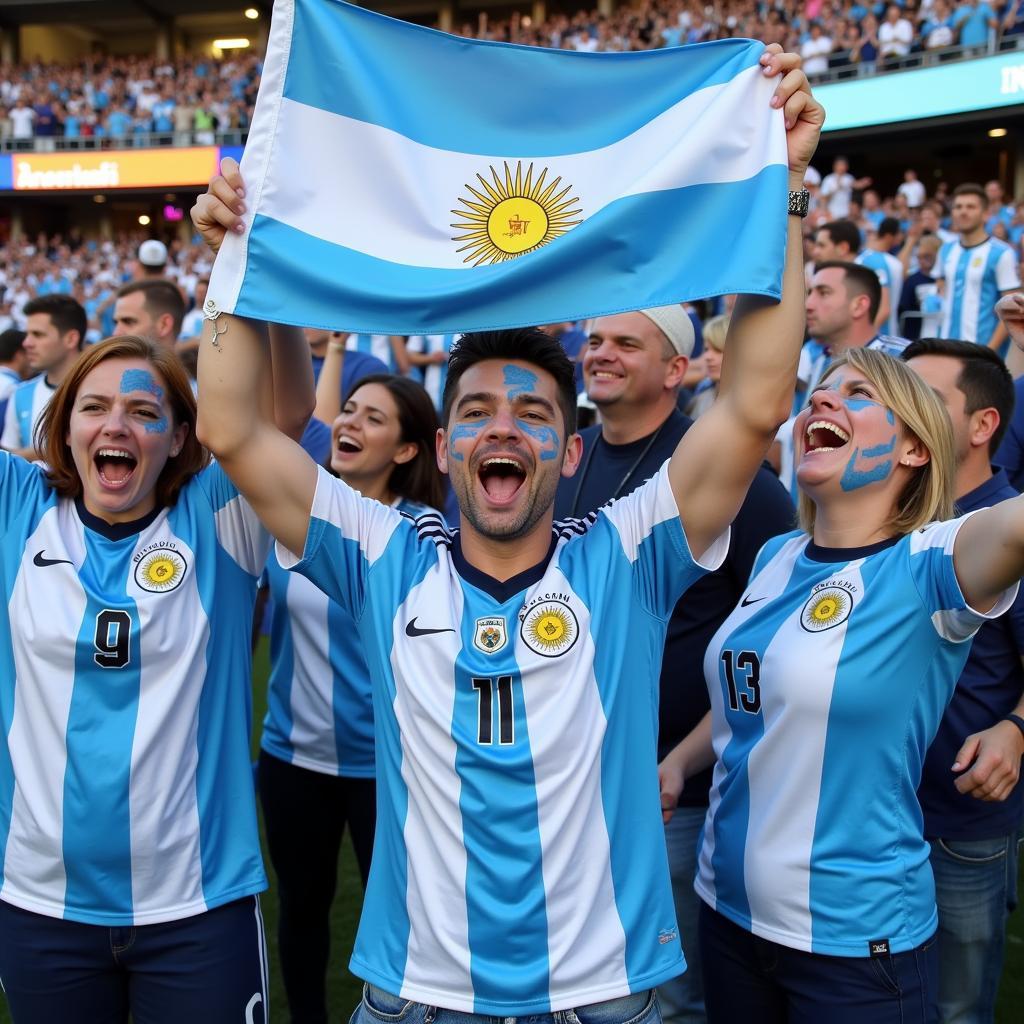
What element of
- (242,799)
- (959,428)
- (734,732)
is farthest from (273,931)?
(959,428)

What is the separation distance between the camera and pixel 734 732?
8.12 feet

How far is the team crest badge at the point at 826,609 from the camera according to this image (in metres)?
2.29

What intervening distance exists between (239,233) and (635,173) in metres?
0.80

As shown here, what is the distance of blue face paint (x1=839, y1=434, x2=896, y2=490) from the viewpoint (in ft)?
8.02

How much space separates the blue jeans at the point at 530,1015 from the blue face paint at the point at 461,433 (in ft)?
3.23

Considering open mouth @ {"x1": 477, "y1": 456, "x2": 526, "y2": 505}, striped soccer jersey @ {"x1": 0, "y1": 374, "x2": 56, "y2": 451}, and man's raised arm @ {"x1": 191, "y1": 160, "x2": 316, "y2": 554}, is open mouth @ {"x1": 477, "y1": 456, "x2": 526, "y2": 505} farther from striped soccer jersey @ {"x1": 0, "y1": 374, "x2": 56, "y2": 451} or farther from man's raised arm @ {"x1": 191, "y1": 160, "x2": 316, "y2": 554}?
striped soccer jersey @ {"x1": 0, "y1": 374, "x2": 56, "y2": 451}

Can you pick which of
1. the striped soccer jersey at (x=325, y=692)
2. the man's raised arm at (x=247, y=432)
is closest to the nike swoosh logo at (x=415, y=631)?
the man's raised arm at (x=247, y=432)

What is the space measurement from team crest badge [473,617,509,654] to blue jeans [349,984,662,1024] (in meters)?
0.62

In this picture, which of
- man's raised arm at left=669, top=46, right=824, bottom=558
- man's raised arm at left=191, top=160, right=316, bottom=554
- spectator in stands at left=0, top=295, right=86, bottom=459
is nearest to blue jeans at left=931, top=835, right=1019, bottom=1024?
man's raised arm at left=669, top=46, right=824, bottom=558

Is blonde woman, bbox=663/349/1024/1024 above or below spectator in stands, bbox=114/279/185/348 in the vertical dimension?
below

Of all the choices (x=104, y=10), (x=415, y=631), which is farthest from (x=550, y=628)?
(x=104, y=10)

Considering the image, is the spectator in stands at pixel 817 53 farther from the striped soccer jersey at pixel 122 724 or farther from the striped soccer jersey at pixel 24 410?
the striped soccer jersey at pixel 122 724

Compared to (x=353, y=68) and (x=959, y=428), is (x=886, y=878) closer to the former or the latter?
(x=959, y=428)

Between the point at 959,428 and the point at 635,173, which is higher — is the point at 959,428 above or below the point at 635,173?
below
